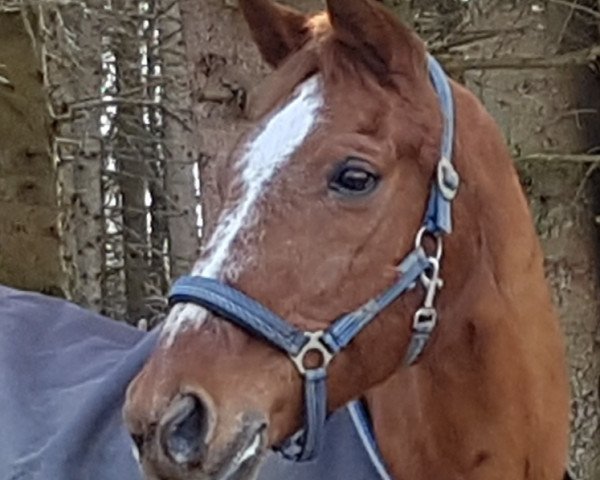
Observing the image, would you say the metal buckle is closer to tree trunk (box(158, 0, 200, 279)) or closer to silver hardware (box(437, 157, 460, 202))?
silver hardware (box(437, 157, 460, 202))

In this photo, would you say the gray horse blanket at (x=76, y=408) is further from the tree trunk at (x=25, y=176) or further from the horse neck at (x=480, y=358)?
the tree trunk at (x=25, y=176)

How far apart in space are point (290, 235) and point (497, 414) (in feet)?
1.54

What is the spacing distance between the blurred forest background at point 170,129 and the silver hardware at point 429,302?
1309 mm

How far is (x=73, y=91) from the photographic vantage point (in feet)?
14.9

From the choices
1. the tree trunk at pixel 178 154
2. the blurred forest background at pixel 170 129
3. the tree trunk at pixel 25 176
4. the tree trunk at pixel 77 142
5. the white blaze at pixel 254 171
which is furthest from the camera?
the tree trunk at pixel 25 176

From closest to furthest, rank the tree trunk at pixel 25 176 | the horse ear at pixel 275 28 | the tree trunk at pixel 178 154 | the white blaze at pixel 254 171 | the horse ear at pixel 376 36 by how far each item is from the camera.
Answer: the white blaze at pixel 254 171, the horse ear at pixel 376 36, the horse ear at pixel 275 28, the tree trunk at pixel 178 154, the tree trunk at pixel 25 176

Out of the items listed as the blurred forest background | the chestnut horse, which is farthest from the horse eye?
the blurred forest background

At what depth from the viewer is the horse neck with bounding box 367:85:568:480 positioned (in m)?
2.39

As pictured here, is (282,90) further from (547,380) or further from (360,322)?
(547,380)

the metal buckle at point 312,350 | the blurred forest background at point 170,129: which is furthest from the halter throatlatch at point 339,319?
the blurred forest background at point 170,129

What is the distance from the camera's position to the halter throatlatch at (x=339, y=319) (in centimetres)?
215

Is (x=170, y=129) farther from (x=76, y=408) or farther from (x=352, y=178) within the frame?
(x=352, y=178)

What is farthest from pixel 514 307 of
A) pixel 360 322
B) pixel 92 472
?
pixel 92 472

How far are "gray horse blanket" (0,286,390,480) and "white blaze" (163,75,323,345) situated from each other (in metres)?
0.47
